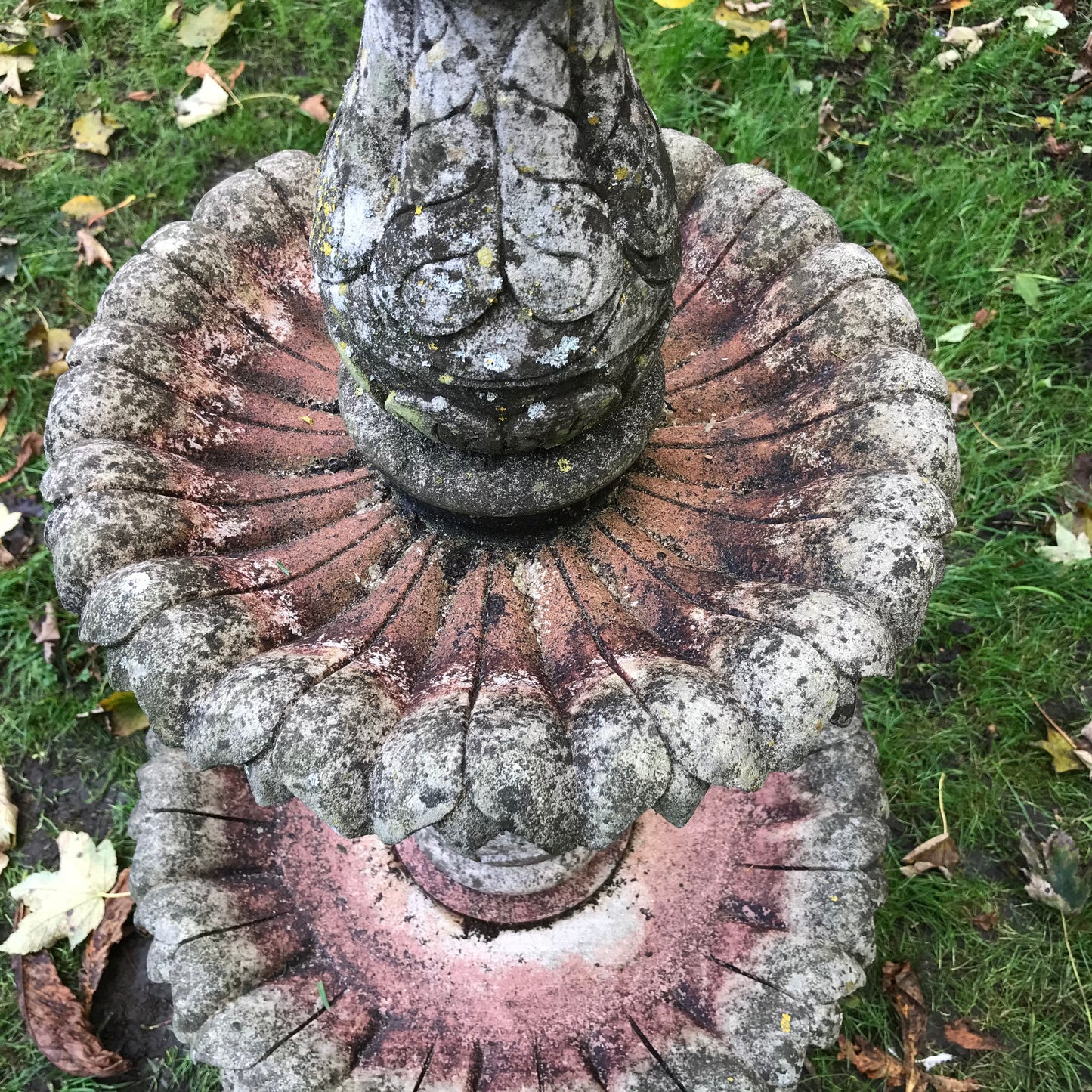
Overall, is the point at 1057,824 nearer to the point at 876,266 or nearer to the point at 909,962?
the point at 909,962

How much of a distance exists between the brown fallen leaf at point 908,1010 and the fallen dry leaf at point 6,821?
7.28 ft

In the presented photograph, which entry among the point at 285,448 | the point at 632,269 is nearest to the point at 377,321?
the point at 632,269

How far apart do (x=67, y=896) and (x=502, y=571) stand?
172 centimetres

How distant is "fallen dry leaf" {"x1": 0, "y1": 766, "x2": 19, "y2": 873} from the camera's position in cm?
252

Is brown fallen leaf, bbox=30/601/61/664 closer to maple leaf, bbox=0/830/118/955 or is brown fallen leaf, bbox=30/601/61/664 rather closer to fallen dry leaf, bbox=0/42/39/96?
maple leaf, bbox=0/830/118/955

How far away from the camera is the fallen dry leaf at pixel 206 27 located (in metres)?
3.61

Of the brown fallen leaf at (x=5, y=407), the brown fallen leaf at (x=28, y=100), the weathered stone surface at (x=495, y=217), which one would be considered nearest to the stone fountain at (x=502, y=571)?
the weathered stone surface at (x=495, y=217)

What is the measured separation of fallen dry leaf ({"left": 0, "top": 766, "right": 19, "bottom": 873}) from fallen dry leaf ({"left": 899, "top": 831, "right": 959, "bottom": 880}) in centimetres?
228

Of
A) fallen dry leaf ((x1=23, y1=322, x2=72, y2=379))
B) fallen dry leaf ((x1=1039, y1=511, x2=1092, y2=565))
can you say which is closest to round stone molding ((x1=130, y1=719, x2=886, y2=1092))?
fallen dry leaf ((x1=1039, y1=511, x2=1092, y2=565))

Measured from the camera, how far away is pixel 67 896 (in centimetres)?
245

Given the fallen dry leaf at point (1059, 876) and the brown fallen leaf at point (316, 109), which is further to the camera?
the brown fallen leaf at point (316, 109)

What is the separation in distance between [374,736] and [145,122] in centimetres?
314

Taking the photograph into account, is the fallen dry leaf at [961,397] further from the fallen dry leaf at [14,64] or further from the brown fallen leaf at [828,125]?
the fallen dry leaf at [14,64]

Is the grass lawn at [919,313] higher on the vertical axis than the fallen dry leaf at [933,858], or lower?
higher
